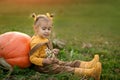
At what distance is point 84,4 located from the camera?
2808cm

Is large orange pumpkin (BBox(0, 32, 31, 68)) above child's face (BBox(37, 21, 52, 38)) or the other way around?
the other way around

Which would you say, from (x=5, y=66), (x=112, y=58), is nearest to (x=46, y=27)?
(x=5, y=66)

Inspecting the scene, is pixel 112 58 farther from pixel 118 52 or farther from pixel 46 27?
pixel 46 27

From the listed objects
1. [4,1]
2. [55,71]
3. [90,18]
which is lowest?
[55,71]

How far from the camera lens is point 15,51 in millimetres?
6762

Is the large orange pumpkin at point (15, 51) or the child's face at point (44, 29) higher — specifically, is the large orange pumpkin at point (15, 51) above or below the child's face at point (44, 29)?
below

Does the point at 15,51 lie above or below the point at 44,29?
below

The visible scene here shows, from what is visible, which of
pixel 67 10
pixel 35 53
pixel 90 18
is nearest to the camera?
pixel 35 53

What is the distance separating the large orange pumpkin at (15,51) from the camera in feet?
22.1

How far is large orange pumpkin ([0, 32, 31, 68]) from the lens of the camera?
22.1ft

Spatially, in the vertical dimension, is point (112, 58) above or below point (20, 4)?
below

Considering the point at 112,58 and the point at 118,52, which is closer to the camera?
the point at 112,58

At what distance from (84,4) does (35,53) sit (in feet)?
71.5

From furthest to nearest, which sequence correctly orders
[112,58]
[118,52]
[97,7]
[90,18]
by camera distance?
[97,7]
[90,18]
[118,52]
[112,58]
